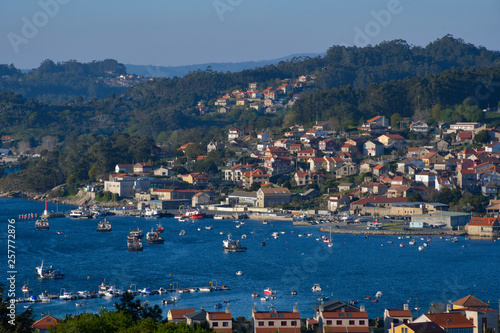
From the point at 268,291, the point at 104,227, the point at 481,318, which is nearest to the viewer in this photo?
the point at 481,318

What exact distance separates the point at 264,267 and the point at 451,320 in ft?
33.3

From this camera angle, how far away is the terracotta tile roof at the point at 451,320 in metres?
14.9

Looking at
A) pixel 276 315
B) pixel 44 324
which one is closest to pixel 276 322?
pixel 276 315

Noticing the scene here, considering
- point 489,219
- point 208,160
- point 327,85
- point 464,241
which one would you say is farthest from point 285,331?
point 327,85

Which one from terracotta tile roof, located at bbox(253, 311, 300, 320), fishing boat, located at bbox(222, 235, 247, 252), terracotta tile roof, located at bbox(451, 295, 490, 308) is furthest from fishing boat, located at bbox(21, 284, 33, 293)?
terracotta tile roof, located at bbox(451, 295, 490, 308)

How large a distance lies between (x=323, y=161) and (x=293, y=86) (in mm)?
33540

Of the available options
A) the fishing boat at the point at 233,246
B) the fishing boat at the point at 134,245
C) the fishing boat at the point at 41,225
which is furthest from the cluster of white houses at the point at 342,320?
the fishing boat at the point at 41,225

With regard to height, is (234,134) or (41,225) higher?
(234,134)

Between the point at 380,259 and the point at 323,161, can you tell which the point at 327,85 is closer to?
the point at 323,161

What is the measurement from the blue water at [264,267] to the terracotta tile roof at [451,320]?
305 cm

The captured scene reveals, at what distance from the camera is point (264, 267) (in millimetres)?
24609

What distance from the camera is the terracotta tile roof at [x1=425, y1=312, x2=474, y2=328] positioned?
14.9 metres

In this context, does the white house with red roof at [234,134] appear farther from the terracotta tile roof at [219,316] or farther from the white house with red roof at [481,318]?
the white house with red roof at [481,318]

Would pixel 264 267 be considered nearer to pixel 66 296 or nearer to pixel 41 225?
pixel 66 296
